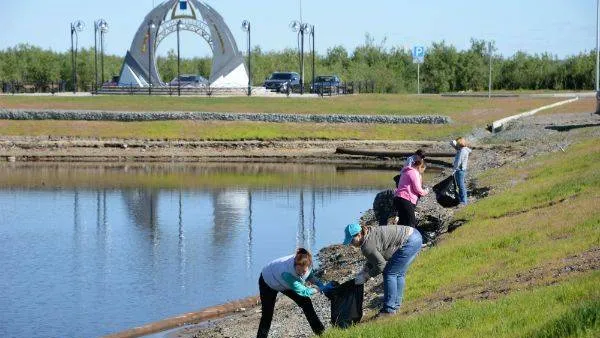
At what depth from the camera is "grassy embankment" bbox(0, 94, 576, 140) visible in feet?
180

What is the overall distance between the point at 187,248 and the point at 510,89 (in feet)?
259

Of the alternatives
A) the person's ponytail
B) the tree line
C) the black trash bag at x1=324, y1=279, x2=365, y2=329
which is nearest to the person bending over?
the black trash bag at x1=324, y1=279, x2=365, y2=329

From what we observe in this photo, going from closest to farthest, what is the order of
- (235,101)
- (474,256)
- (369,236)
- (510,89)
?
1. (369,236)
2. (474,256)
3. (235,101)
4. (510,89)

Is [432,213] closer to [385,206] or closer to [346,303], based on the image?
[385,206]

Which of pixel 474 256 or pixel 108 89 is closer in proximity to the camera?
pixel 474 256

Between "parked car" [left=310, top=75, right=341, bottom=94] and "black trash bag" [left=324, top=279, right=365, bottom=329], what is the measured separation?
63453 millimetres

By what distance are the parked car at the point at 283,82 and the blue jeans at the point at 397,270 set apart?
6415cm

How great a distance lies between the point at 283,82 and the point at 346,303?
7154 centimetres

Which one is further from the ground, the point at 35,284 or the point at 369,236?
the point at 369,236

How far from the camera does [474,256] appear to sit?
17.3 metres

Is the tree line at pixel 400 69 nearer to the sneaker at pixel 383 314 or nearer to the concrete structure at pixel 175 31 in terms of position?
the concrete structure at pixel 175 31

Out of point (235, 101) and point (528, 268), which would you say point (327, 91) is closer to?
point (235, 101)

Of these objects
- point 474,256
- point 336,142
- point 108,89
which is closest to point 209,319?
point 474,256

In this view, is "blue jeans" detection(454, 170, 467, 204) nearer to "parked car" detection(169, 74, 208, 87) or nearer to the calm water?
the calm water
